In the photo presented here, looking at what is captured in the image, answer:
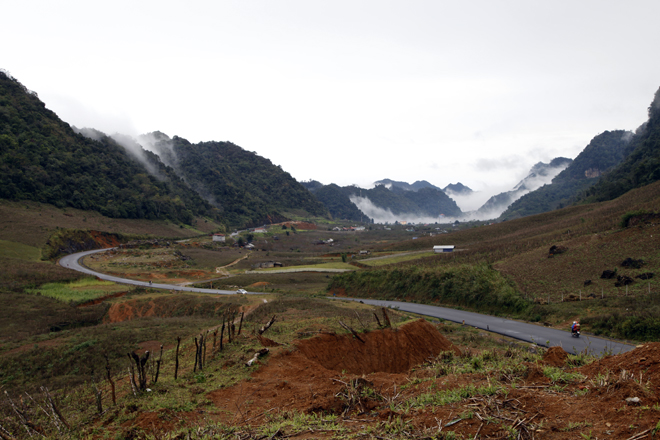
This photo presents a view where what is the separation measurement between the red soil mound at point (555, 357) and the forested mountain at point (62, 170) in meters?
103

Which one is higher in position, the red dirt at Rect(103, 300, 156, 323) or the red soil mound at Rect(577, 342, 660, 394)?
the red soil mound at Rect(577, 342, 660, 394)

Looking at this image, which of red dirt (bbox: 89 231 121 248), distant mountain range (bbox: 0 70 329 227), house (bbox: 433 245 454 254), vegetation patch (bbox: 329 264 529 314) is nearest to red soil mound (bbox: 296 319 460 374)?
vegetation patch (bbox: 329 264 529 314)

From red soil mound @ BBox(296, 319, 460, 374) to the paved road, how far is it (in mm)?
5701

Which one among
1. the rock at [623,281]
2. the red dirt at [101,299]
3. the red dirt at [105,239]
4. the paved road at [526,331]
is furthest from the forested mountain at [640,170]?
the red dirt at [105,239]

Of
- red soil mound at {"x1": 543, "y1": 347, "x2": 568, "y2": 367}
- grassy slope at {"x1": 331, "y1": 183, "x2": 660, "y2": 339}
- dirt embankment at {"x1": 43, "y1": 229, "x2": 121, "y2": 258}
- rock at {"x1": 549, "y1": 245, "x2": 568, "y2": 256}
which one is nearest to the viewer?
red soil mound at {"x1": 543, "y1": 347, "x2": 568, "y2": 367}

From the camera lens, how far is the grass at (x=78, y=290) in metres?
36.5

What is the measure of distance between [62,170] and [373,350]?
361 ft

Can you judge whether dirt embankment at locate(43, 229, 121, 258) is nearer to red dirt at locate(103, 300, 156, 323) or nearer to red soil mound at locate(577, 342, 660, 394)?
red dirt at locate(103, 300, 156, 323)

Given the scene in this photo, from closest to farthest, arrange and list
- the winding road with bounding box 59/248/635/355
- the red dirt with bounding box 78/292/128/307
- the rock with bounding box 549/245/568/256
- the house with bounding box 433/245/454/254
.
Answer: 1. the winding road with bounding box 59/248/635/355
2. the red dirt with bounding box 78/292/128/307
3. the rock with bounding box 549/245/568/256
4. the house with bounding box 433/245/454/254

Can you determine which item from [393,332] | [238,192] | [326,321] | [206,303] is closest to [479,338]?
[393,332]

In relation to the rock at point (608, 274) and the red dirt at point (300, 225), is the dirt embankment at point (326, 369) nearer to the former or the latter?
the rock at point (608, 274)

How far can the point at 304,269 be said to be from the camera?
6694cm

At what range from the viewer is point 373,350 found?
1530 cm

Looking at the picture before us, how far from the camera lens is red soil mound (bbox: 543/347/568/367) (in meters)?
9.26
